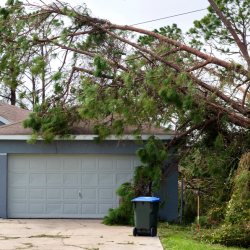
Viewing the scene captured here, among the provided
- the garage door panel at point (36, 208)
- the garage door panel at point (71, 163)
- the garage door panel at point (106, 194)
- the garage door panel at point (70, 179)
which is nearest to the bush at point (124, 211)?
the garage door panel at point (106, 194)

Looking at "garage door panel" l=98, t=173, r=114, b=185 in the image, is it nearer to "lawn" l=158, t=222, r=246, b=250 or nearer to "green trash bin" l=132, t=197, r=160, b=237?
"lawn" l=158, t=222, r=246, b=250

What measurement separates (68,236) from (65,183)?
3.67 metres

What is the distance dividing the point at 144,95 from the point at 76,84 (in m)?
3.48

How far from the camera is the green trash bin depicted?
9.51 meters

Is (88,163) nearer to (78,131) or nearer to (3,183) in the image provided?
(78,131)

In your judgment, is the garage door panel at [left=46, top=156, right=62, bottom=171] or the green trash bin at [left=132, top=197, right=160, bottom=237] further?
the garage door panel at [left=46, top=156, right=62, bottom=171]

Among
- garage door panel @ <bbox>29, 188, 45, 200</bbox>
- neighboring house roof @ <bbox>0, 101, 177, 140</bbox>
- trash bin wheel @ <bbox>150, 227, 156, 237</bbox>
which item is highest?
neighboring house roof @ <bbox>0, 101, 177, 140</bbox>

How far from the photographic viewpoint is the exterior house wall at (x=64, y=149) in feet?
41.3

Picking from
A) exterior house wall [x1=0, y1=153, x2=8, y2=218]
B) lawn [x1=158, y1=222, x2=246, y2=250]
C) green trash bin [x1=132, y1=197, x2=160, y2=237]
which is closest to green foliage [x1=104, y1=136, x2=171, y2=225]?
lawn [x1=158, y1=222, x2=246, y2=250]

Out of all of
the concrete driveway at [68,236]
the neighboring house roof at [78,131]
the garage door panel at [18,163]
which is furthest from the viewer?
the garage door panel at [18,163]

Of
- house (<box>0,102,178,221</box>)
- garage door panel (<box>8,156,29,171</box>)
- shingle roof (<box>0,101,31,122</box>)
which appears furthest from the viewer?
shingle roof (<box>0,101,31,122</box>)

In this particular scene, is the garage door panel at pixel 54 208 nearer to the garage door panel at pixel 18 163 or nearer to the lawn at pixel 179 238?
the garage door panel at pixel 18 163

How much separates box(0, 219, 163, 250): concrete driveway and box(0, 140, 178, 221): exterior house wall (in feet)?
4.65

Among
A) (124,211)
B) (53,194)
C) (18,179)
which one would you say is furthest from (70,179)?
(124,211)
